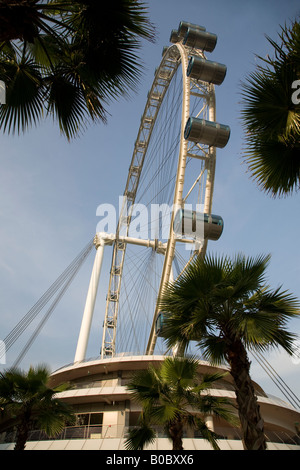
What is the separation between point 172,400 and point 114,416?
A: 13.6 metres

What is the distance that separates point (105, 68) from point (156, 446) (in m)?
16.0

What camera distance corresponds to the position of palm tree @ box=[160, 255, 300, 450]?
7.23m

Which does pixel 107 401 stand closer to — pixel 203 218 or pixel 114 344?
pixel 203 218

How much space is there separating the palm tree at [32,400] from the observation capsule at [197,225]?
1080 centimetres

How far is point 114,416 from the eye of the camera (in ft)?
69.8

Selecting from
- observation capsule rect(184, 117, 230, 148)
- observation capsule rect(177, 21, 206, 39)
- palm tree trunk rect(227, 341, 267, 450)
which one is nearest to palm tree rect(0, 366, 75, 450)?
palm tree trunk rect(227, 341, 267, 450)

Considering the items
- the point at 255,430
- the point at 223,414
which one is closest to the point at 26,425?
the point at 223,414

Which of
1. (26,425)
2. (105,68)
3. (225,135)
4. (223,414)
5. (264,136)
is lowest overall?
(26,425)

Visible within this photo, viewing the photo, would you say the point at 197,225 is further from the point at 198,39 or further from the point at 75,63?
the point at 198,39

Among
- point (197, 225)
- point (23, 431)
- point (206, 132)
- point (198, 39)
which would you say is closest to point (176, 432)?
point (23, 431)

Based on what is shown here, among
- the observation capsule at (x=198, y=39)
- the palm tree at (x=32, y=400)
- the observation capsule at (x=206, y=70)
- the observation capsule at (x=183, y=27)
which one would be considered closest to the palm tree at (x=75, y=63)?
the palm tree at (x=32, y=400)

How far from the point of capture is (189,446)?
16.2 metres

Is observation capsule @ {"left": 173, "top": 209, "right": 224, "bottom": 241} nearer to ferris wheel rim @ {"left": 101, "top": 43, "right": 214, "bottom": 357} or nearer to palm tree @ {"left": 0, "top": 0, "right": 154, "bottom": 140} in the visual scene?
ferris wheel rim @ {"left": 101, "top": 43, "right": 214, "bottom": 357}

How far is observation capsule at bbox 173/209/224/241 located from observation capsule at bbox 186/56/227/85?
10805mm
